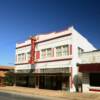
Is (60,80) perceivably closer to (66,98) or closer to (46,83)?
(46,83)

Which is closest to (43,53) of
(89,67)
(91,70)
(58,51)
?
(58,51)

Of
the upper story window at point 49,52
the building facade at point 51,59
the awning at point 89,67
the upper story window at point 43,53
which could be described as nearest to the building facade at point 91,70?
the awning at point 89,67

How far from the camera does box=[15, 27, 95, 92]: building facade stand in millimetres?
37719

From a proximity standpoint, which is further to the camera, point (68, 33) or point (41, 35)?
point (41, 35)

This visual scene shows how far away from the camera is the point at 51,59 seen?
4138cm

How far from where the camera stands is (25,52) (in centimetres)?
4856

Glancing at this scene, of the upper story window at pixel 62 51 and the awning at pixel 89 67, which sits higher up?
the upper story window at pixel 62 51

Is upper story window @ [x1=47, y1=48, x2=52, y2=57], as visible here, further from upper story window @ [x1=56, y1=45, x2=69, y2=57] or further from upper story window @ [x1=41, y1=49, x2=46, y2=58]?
upper story window @ [x1=56, y1=45, x2=69, y2=57]

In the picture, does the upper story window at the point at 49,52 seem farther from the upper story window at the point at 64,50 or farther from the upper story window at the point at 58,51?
the upper story window at the point at 64,50

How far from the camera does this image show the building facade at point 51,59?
37.7 m

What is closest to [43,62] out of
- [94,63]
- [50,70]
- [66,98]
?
→ [50,70]

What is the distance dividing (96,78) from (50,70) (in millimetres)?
9837

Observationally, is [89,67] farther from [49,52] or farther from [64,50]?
[49,52]

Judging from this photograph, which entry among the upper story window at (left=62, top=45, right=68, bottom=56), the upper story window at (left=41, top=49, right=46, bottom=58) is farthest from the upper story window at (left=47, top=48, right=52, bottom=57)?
the upper story window at (left=62, top=45, right=68, bottom=56)
